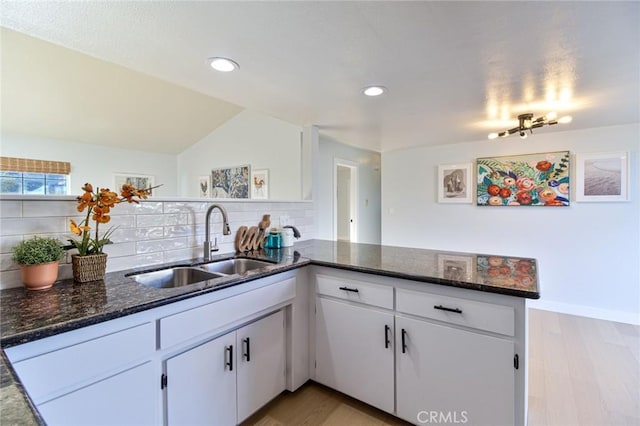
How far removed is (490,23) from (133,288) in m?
2.04

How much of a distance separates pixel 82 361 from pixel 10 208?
0.84 metres

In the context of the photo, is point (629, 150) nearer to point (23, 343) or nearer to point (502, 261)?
point (502, 261)

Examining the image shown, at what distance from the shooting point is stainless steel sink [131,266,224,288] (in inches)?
65.7

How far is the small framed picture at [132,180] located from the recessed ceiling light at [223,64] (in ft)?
14.6

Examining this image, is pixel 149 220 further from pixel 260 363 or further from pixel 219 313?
pixel 260 363

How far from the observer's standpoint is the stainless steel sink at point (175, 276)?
5.48ft

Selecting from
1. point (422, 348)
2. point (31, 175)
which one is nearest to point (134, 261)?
point (422, 348)

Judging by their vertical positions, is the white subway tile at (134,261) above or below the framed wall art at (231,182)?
below

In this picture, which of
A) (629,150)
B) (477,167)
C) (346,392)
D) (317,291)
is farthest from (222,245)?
(629,150)

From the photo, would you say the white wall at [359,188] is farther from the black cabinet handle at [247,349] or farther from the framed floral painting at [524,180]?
the black cabinet handle at [247,349]

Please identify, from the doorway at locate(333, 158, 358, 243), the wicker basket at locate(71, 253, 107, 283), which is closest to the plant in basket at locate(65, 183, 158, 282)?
the wicker basket at locate(71, 253, 107, 283)

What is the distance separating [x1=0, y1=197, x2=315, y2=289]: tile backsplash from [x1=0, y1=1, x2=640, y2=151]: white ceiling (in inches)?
33.0

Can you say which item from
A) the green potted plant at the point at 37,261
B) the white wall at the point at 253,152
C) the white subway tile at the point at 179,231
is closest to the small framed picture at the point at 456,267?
the white subway tile at the point at 179,231

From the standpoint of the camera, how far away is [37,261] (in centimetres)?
125
